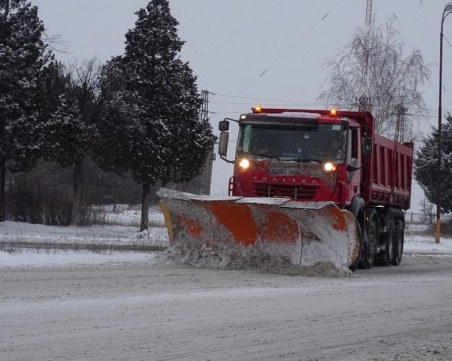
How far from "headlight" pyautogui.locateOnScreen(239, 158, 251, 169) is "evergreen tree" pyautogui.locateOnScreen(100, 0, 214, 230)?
1957 cm

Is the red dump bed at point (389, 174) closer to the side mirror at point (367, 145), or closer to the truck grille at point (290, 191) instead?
the side mirror at point (367, 145)

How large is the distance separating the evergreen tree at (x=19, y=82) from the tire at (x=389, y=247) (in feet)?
53.4

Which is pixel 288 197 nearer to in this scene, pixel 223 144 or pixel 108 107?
pixel 223 144

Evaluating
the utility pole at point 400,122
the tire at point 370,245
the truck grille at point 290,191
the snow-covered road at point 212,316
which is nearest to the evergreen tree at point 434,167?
the utility pole at point 400,122

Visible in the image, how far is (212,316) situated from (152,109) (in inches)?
1095

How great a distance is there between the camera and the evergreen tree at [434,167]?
53.0 m

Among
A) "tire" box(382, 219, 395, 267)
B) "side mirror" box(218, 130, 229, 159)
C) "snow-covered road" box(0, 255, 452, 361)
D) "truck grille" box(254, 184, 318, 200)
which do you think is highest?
"side mirror" box(218, 130, 229, 159)

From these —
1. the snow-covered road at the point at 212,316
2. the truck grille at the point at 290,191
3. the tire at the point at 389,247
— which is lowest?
the snow-covered road at the point at 212,316

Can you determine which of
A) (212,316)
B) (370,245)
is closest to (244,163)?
(370,245)

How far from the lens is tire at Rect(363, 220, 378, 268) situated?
17.8 meters

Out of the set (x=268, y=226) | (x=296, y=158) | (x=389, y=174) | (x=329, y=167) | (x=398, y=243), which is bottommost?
(x=398, y=243)

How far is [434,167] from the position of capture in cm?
5391

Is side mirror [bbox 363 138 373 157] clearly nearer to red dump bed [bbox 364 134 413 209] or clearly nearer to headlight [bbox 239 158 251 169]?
red dump bed [bbox 364 134 413 209]

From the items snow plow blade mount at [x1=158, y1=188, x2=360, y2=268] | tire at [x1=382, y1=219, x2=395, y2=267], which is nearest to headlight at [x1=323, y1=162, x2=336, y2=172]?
snow plow blade mount at [x1=158, y1=188, x2=360, y2=268]
